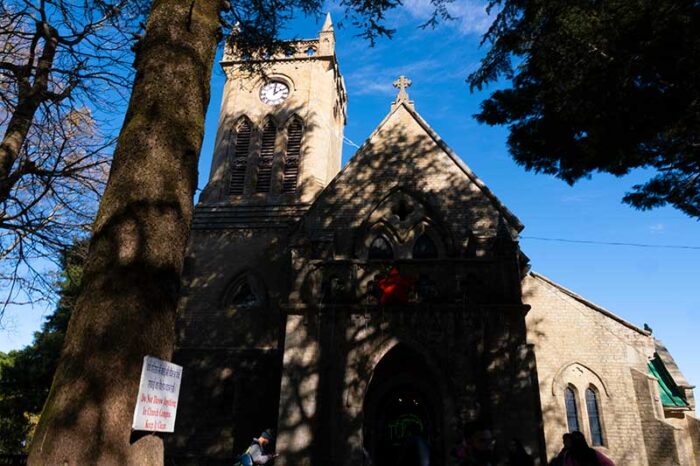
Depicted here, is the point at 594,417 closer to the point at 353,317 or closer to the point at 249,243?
the point at 353,317

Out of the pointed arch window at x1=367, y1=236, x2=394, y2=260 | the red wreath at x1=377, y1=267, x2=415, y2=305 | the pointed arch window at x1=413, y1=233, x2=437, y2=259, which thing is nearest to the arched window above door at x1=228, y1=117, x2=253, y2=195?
the pointed arch window at x1=367, y1=236, x2=394, y2=260

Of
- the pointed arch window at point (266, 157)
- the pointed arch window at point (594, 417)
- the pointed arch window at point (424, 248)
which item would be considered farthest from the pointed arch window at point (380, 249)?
the pointed arch window at point (594, 417)

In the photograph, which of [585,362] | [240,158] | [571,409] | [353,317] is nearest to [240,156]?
[240,158]

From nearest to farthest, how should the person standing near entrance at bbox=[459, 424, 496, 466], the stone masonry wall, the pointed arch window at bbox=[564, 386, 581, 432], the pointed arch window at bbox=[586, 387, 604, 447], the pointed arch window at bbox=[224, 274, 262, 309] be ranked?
the person standing near entrance at bbox=[459, 424, 496, 466], the stone masonry wall, the pointed arch window at bbox=[586, 387, 604, 447], the pointed arch window at bbox=[564, 386, 581, 432], the pointed arch window at bbox=[224, 274, 262, 309]

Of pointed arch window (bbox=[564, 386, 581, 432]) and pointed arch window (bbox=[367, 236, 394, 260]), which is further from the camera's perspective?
pointed arch window (bbox=[367, 236, 394, 260])

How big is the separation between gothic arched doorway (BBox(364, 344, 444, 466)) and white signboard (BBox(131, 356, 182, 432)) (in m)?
10.2

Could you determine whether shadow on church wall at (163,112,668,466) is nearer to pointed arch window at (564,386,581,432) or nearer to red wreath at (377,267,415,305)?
red wreath at (377,267,415,305)

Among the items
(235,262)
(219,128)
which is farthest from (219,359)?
(219,128)

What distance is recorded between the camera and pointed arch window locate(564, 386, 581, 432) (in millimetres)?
Answer: 15586

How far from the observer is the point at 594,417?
1559 centimetres

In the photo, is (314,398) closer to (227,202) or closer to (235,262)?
(235,262)

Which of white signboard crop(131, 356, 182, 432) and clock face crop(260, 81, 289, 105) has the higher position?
clock face crop(260, 81, 289, 105)

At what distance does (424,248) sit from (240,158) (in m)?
9.24

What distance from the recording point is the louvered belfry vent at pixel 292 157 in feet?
66.6
